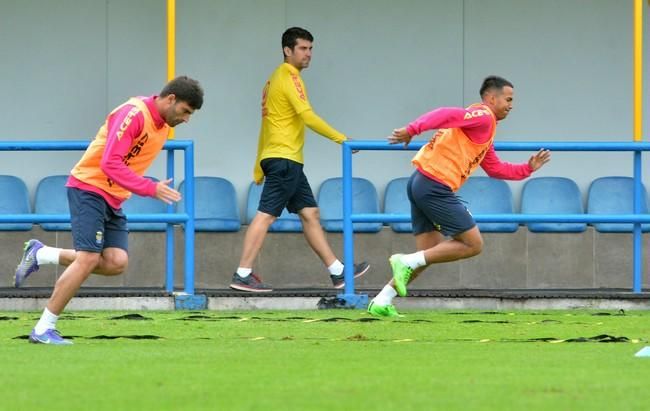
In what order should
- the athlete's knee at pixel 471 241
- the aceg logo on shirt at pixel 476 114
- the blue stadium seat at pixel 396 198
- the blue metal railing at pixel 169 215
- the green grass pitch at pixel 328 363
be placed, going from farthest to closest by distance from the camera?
the blue stadium seat at pixel 396 198 < the blue metal railing at pixel 169 215 < the athlete's knee at pixel 471 241 < the aceg logo on shirt at pixel 476 114 < the green grass pitch at pixel 328 363

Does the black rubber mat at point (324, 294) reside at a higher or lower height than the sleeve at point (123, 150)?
lower

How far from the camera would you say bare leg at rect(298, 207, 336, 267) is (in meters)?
13.7

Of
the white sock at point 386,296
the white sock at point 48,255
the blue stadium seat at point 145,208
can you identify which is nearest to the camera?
the white sock at point 48,255

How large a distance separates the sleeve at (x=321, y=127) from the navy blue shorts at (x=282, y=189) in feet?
1.55

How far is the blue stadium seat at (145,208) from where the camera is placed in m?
15.3

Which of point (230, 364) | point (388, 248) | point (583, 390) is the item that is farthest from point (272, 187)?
point (583, 390)

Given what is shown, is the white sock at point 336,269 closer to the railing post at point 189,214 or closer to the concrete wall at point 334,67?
the railing post at point 189,214

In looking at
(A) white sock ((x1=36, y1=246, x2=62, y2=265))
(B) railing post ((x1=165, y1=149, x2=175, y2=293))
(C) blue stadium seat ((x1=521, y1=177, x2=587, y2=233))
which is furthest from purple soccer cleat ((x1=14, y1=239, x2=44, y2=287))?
(C) blue stadium seat ((x1=521, y1=177, x2=587, y2=233))

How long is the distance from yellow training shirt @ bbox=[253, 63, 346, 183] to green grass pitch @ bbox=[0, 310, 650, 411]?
5.86 feet

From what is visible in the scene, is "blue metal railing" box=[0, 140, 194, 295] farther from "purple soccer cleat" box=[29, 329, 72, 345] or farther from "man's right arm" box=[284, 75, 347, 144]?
"purple soccer cleat" box=[29, 329, 72, 345]

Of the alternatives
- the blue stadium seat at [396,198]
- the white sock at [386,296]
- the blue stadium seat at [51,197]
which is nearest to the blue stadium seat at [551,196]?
the blue stadium seat at [396,198]

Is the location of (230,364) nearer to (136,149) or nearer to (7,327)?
(136,149)

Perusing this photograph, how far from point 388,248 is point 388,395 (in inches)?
336

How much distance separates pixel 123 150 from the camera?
9609 millimetres
